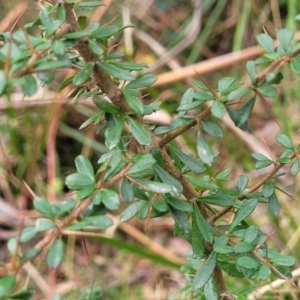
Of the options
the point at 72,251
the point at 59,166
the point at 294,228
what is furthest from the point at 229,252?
the point at 59,166

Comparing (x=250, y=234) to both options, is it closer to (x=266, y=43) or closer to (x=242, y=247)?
(x=242, y=247)

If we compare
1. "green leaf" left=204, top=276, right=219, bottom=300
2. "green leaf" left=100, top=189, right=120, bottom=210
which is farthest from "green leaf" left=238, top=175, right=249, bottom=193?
"green leaf" left=100, top=189, right=120, bottom=210

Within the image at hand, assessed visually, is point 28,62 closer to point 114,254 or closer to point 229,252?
point 229,252

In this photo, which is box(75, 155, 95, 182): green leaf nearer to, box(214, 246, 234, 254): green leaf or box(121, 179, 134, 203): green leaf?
box(121, 179, 134, 203): green leaf

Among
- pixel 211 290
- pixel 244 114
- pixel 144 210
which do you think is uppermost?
pixel 244 114

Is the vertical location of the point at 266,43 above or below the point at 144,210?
above

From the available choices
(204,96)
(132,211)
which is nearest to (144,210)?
(132,211)

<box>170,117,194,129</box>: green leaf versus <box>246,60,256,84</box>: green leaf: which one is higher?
<box>246,60,256,84</box>: green leaf

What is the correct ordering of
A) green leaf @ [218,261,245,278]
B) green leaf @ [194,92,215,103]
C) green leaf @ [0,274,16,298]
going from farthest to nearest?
green leaf @ [218,261,245,278], green leaf @ [194,92,215,103], green leaf @ [0,274,16,298]
